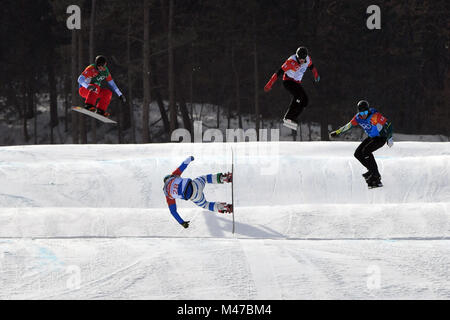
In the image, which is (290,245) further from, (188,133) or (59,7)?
(188,133)

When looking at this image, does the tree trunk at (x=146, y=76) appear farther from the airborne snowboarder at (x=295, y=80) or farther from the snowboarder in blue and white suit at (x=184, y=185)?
the snowboarder in blue and white suit at (x=184, y=185)

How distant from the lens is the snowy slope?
9977mm

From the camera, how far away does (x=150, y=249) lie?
1139 cm

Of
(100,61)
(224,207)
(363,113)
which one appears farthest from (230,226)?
(100,61)

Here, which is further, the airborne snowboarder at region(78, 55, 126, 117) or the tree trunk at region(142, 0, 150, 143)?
the tree trunk at region(142, 0, 150, 143)

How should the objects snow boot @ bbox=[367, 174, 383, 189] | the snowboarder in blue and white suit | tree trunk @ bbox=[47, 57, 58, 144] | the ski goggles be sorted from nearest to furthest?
1. the snowboarder in blue and white suit
2. the ski goggles
3. snow boot @ bbox=[367, 174, 383, 189]
4. tree trunk @ bbox=[47, 57, 58, 144]

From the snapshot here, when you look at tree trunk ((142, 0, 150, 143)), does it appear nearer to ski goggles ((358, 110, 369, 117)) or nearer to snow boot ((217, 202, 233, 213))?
snow boot ((217, 202, 233, 213))

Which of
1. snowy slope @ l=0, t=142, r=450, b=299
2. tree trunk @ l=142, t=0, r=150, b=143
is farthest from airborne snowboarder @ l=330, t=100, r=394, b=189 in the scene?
tree trunk @ l=142, t=0, r=150, b=143

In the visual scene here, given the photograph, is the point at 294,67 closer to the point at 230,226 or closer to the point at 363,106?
the point at 363,106

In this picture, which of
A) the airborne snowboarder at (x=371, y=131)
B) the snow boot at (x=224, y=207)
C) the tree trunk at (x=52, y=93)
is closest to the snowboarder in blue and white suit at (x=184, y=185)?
the snow boot at (x=224, y=207)

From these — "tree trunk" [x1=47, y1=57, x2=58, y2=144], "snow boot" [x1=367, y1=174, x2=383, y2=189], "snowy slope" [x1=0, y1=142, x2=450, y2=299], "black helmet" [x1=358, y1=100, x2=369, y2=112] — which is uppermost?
"tree trunk" [x1=47, y1=57, x2=58, y2=144]

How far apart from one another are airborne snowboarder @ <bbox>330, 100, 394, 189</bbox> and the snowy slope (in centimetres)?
113

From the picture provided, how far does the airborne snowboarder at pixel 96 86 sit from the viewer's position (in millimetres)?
12798

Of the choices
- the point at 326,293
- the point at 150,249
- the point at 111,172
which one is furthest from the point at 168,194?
the point at 111,172
